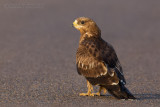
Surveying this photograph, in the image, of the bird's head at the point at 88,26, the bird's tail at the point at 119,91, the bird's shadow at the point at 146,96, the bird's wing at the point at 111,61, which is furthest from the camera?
the bird's head at the point at 88,26

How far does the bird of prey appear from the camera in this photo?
306 inches

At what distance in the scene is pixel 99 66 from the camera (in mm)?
7918

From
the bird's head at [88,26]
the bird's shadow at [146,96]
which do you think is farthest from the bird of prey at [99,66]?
the bird's shadow at [146,96]

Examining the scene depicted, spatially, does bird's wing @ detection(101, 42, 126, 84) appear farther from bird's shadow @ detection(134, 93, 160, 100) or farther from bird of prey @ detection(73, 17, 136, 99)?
bird's shadow @ detection(134, 93, 160, 100)

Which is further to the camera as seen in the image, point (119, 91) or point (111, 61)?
point (111, 61)

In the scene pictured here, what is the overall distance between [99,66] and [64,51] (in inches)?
221

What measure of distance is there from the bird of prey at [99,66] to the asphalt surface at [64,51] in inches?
9.2

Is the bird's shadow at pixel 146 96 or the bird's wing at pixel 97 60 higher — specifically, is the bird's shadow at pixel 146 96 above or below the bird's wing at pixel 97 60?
below

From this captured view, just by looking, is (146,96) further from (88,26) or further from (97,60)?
(88,26)

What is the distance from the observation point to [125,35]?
16.1 meters

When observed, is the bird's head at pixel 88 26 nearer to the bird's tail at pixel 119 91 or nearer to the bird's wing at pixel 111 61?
the bird's wing at pixel 111 61

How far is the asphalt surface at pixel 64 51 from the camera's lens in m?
8.34

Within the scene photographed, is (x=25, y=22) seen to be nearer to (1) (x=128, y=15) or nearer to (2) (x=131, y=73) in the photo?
(1) (x=128, y=15)

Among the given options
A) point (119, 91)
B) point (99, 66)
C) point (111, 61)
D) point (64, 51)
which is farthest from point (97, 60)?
point (64, 51)
